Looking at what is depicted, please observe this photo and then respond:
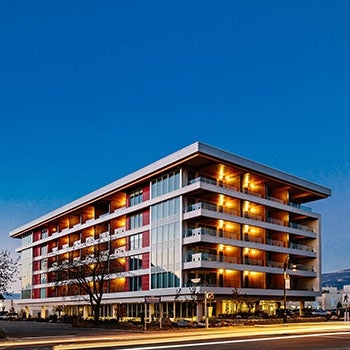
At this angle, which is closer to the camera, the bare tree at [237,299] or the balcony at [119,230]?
the bare tree at [237,299]

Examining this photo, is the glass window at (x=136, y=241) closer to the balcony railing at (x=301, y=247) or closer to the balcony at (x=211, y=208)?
the balcony at (x=211, y=208)

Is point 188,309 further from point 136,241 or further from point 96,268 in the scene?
point 96,268

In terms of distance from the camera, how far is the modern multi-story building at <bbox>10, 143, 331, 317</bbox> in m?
67.1

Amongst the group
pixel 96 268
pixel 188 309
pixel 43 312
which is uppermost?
pixel 96 268

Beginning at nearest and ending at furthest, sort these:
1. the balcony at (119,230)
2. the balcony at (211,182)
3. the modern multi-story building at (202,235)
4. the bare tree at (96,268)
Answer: the balcony at (211,182)
the modern multi-story building at (202,235)
the bare tree at (96,268)
the balcony at (119,230)

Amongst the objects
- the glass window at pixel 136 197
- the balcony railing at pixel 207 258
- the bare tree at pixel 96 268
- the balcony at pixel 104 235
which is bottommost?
the bare tree at pixel 96 268

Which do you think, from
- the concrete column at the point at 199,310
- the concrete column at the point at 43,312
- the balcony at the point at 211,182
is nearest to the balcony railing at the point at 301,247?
the balcony at the point at 211,182

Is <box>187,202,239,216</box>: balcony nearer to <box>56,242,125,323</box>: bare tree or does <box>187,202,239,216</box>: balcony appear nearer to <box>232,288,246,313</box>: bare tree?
<box>232,288,246,313</box>: bare tree

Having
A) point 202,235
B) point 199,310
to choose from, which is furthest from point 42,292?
point 202,235

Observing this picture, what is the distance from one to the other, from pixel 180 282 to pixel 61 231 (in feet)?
141

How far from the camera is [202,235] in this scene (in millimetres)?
65375

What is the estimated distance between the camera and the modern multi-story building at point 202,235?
220ft

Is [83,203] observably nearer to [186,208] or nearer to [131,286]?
[131,286]

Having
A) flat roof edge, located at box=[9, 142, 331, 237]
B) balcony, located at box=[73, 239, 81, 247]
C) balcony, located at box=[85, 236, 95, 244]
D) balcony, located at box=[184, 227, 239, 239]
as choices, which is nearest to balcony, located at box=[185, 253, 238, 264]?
balcony, located at box=[184, 227, 239, 239]
